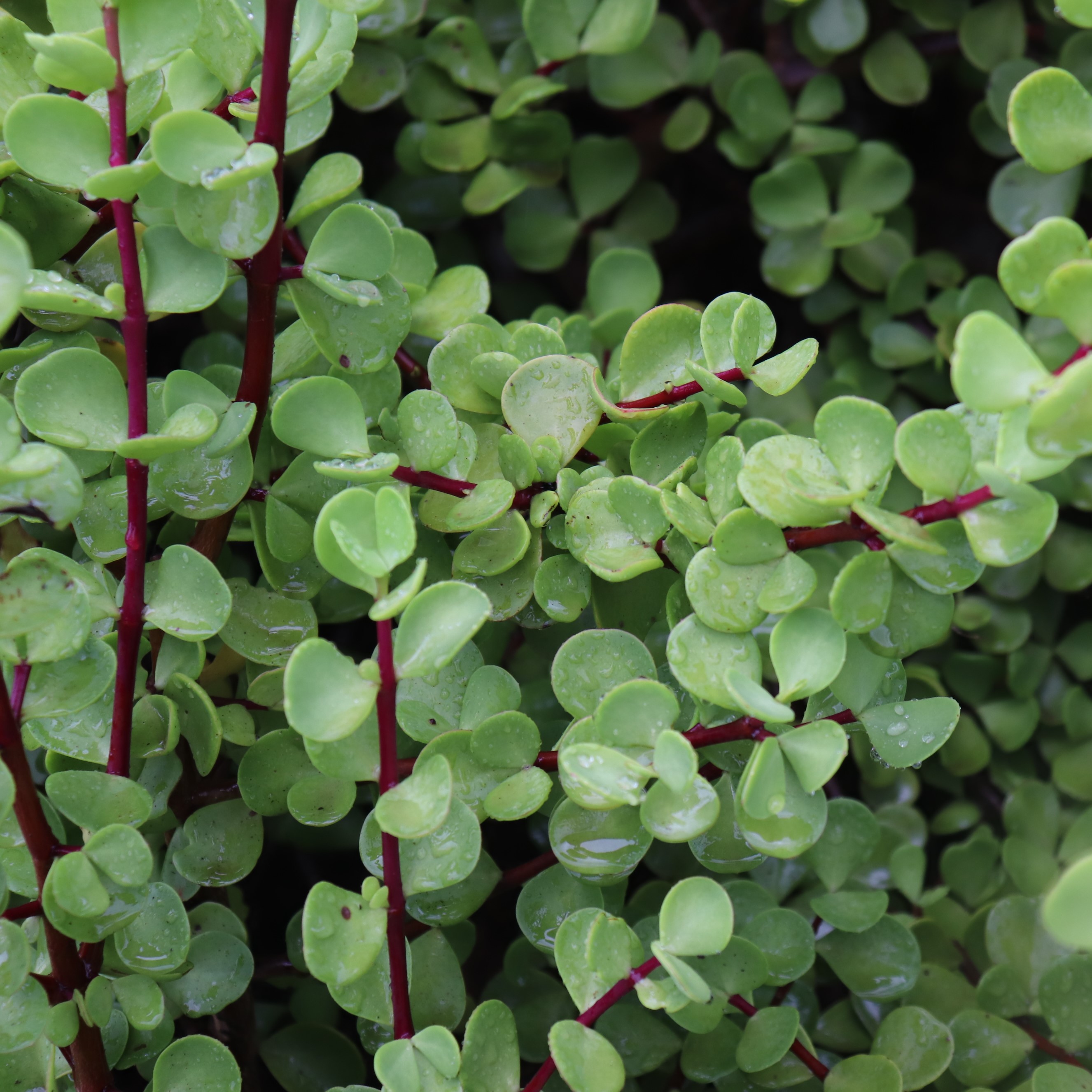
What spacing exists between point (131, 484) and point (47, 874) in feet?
0.46

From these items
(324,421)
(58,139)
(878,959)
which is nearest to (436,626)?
(324,421)

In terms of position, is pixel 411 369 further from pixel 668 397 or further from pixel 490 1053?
pixel 490 1053

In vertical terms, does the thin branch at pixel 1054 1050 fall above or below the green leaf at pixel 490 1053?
below

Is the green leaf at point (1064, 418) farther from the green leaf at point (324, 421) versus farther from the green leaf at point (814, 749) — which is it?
the green leaf at point (324, 421)

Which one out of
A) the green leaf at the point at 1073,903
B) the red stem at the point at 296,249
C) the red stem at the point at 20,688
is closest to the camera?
the green leaf at the point at 1073,903

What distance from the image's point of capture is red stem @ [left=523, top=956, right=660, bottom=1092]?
350 millimetres

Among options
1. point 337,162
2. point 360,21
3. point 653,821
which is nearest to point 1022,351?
point 653,821

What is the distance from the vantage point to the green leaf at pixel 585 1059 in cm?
34

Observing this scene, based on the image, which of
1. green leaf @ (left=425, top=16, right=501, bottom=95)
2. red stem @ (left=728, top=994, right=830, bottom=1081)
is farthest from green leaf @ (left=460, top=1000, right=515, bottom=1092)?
green leaf @ (left=425, top=16, right=501, bottom=95)

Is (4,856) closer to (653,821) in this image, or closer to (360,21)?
(653,821)

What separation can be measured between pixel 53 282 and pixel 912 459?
0.96 ft

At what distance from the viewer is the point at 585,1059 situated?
341mm

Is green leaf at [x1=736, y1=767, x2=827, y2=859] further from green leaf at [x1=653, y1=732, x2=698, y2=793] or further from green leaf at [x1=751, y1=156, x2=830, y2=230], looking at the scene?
green leaf at [x1=751, y1=156, x2=830, y2=230]

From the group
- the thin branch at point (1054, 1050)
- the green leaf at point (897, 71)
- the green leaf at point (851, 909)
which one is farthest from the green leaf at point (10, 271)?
the green leaf at point (897, 71)
